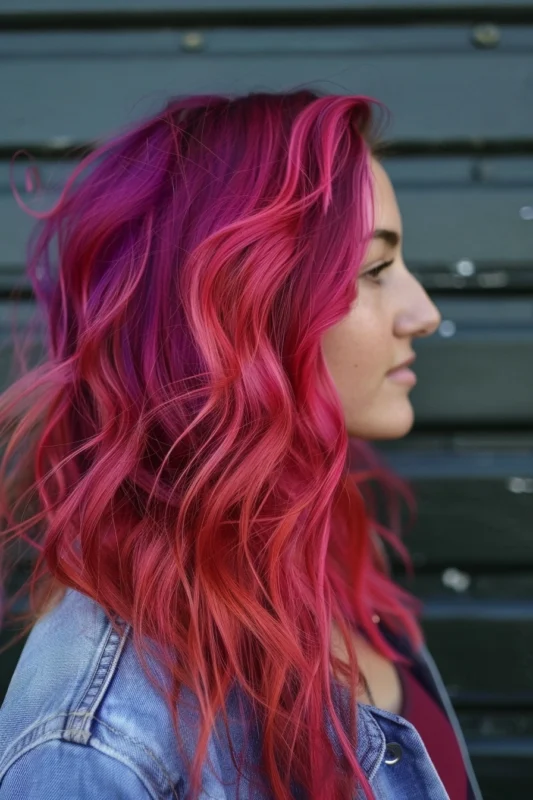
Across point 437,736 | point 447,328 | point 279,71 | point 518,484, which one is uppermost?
point 279,71

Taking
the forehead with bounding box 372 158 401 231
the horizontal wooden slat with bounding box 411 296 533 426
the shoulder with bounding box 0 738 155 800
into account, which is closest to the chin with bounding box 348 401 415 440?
the forehead with bounding box 372 158 401 231

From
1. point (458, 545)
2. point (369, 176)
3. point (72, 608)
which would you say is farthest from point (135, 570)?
point (458, 545)

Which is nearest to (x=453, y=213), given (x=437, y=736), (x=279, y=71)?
(x=279, y=71)

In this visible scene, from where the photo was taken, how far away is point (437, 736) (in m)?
1.37

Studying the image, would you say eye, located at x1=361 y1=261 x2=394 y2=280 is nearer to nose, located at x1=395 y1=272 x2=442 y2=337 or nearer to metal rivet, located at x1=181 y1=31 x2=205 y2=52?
nose, located at x1=395 y1=272 x2=442 y2=337

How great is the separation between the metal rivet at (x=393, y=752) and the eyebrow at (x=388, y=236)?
95 centimetres

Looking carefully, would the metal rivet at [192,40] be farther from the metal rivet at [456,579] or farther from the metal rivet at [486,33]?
the metal rivet at [456,579]

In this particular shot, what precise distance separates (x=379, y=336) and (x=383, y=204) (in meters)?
0.26

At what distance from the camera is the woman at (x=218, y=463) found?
105 centimetres

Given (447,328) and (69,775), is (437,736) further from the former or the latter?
(447,328)

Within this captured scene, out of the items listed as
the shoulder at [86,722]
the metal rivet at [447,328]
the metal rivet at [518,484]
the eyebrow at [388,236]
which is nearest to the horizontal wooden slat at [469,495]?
the metal rivet at [518,484]

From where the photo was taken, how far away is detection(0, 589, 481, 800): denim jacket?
37.6 inches

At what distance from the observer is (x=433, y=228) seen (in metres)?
1.86

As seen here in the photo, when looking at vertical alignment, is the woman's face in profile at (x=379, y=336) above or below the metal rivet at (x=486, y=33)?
below
